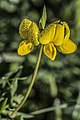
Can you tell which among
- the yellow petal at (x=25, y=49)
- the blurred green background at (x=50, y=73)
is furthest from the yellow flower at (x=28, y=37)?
the blurred green background at (x=50, y=73)

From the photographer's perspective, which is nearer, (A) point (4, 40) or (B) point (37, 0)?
(A) point (4, 40)

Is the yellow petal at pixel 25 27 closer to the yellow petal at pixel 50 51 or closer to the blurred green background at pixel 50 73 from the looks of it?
the yellow petal at pixel 50 51

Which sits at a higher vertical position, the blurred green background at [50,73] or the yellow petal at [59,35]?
the yellow petal at [59,35]

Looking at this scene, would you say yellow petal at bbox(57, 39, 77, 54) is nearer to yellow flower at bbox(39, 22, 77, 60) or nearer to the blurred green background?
yellow flower at bbox(39, 22, 77, 60)

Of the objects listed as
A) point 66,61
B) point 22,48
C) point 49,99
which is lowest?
point 49,99

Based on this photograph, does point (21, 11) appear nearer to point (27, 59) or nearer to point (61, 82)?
point (27, 59)

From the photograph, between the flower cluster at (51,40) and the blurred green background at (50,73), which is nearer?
the flower cluster at (51,40)

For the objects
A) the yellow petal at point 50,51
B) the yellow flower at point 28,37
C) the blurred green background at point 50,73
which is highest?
the yellow flower at point 28,37

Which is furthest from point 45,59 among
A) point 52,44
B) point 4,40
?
point 52,44
